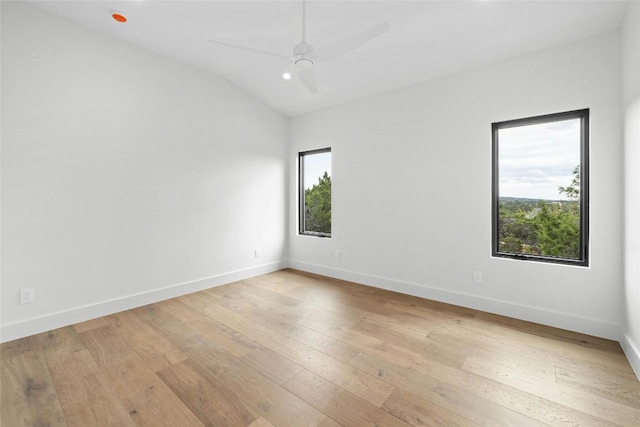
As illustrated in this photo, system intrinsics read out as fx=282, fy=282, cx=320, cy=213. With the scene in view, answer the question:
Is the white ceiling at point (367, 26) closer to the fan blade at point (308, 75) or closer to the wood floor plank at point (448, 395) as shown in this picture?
the fan blade at point (308, 75)

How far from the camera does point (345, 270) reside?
418cm

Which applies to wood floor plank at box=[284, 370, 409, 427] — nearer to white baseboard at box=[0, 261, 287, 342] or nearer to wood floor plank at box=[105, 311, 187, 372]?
wood floor plank at box=[105, 311, 187, 372]

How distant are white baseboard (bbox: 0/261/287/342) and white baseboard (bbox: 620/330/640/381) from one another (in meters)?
4.00

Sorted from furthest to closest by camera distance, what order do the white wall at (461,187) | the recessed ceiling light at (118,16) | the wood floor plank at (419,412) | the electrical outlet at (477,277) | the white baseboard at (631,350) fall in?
the electrical outlet at (477,277), the recessed ceiling light at (118,16), the white wall at (461,187), the white baseboard at (631,350), the wood floor plank at (419,412)

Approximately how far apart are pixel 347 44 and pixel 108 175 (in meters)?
2.68

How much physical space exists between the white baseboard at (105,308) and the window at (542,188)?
3.44 metres

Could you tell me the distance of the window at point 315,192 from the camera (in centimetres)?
456

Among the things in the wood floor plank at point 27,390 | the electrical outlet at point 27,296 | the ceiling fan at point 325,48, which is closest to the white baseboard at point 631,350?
the ceiling fan at point 325,48

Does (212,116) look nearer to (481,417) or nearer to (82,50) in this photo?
(82,50)

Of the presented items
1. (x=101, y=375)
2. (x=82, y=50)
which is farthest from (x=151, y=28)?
(x=101, y=375)

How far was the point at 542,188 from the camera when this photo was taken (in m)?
2.79

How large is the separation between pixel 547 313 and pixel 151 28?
4.75 metres

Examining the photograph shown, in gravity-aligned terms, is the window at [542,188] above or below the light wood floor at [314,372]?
above

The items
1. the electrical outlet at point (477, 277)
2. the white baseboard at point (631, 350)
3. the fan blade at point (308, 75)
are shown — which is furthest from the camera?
the electrical outlet at point (477, 277)
